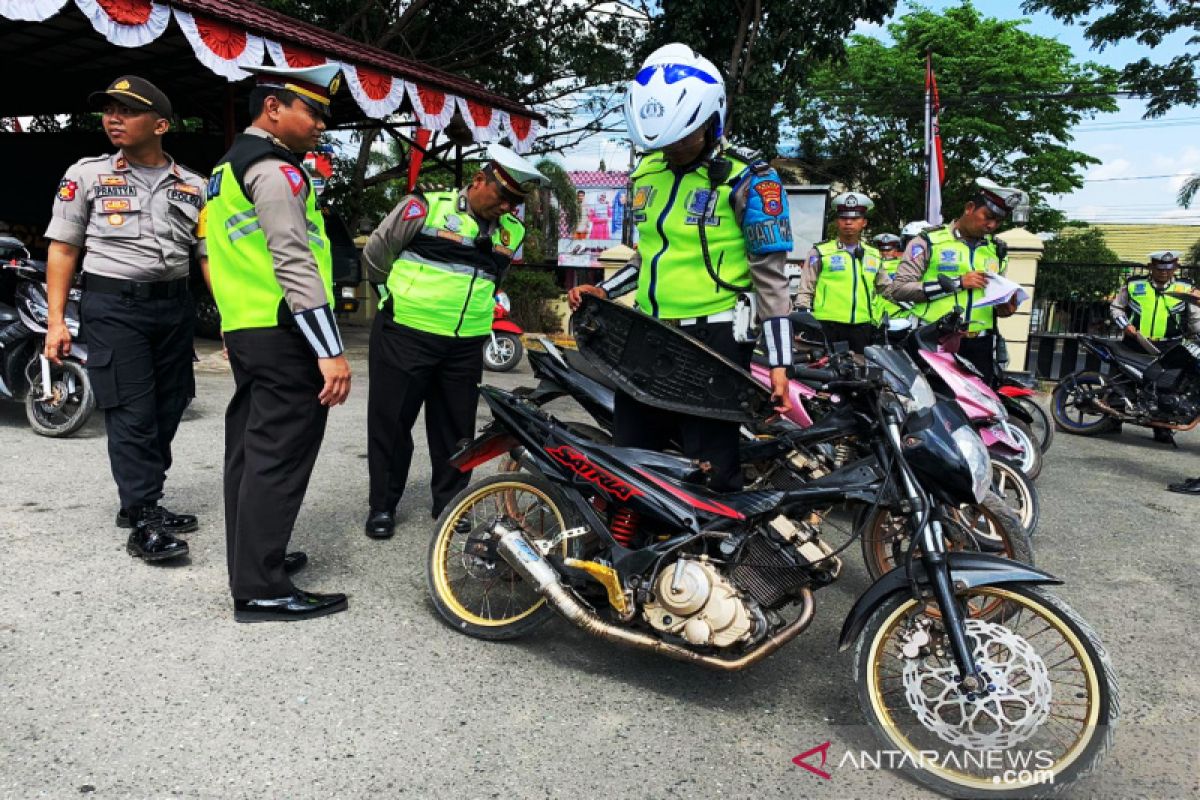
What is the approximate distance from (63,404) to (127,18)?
3292 millimetres

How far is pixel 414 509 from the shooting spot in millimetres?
4605

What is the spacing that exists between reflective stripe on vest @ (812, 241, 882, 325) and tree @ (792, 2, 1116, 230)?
17.4m

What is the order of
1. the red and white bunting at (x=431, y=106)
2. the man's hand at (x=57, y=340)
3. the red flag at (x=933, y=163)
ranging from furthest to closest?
the red flag at (x=933, y=163)
the red and white bunting at (x=431, y=106)
the man's hand at (x=57, y=340)

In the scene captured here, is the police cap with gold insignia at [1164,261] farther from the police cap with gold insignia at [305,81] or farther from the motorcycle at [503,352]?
the police cap with gold insignia at [305,81]

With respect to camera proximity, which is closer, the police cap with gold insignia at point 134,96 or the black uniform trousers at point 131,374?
the police cap with gold insignia at point 134,96

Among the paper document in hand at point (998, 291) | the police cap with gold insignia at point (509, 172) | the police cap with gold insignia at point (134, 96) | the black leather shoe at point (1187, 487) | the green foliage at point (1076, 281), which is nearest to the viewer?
the police cap with gold insignia at point (134, 96)

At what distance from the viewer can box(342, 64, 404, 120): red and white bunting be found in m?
9.00

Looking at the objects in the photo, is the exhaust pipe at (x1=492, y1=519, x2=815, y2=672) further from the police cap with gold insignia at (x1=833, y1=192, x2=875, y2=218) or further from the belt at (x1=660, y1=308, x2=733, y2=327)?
the police cap with gold insignia at (x1=833, y1=192, x2=875, y2=218)

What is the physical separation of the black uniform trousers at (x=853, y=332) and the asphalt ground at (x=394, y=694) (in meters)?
2.62

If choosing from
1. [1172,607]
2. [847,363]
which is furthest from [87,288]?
[1172,607]

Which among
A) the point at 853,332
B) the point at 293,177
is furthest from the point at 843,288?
the point at 293,177

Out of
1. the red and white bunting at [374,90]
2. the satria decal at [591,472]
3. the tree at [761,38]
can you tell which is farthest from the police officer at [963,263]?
the tree at [761,38]

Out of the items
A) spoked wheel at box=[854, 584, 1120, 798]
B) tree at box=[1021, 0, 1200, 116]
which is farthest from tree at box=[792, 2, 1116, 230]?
spoked wheel at box=[854, 584, 1120, 798]

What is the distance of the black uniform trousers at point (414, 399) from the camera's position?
4.05m
